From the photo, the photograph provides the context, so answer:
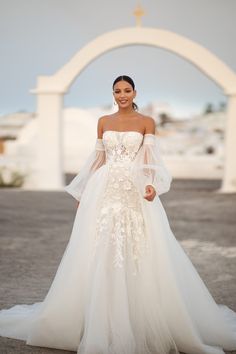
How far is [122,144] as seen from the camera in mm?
3791

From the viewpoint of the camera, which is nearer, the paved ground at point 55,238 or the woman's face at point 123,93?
the woman's face at point 123,93

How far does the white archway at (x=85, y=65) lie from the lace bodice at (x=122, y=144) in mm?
10743

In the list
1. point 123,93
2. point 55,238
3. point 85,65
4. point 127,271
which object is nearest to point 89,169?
point 123,93

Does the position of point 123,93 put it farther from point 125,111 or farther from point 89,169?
point 89,169

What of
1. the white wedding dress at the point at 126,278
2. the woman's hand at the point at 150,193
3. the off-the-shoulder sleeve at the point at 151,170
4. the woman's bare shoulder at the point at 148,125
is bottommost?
the white wedding dress at the point at 126,278

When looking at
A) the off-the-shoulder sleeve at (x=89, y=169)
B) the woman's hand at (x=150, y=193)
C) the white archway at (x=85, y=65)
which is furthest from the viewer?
the white archway at (x=85, y=65)

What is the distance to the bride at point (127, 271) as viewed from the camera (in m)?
3.58

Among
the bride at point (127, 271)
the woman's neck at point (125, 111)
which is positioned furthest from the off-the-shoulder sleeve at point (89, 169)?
the woman's neck at point (125, 111)

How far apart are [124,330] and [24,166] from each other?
13.0 meters

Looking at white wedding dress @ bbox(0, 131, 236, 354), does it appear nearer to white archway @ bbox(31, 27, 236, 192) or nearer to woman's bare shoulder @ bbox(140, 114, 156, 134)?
woman's bare shoulder @ bbox(140, 114, 156, 134)

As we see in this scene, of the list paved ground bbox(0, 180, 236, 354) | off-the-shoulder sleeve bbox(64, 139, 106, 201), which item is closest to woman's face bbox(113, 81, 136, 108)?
off-the-shoulder sleeve bbox(64, 139, 106, 201)

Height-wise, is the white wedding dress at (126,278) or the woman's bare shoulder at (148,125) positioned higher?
the woman's bare shoulder at (148,125)

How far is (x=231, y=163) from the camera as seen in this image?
14.9 m

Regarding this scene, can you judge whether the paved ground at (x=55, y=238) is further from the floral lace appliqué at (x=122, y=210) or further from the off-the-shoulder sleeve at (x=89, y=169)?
Result: the off-the-shoulder sleeve at (x=89, y=169)
